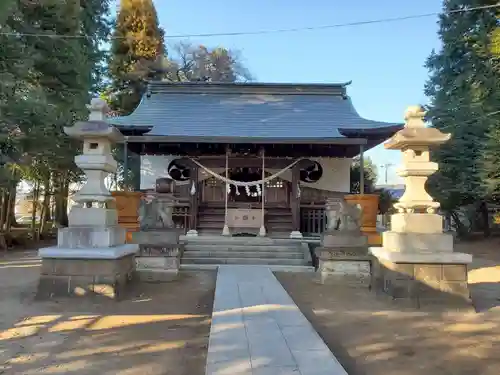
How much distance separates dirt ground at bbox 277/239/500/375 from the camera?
12.5ft

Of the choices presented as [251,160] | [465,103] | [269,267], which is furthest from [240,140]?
[465,103]

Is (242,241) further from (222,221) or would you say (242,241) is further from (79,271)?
(79,271)

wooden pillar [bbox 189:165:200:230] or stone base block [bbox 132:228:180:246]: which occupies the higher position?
wooden pillar [bbox 189:165:200:230]

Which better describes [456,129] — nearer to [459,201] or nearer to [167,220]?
Answer: [459,201]

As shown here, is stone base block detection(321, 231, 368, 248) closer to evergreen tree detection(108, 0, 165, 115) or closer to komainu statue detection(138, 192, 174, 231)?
komainu statue detection(138, 192, 174, 231)

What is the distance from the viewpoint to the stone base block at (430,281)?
620cm

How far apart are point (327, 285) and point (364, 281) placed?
70 centimetres

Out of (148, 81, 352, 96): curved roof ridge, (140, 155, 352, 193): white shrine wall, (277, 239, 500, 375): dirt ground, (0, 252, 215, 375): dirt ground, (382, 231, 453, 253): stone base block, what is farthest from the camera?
(148, 81, 352, 96): curved roof ridge

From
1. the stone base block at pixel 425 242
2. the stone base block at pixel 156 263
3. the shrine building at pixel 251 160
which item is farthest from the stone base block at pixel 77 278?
the shrine building at pixel 251 160

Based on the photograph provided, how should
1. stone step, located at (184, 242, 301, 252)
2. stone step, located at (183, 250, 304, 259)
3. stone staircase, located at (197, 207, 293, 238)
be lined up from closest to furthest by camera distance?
stone step, located at (183, 250, 304, 259)
stone step, located at (184, 242, 301, 252)
stone staircase, located at (197, 207, 293, 238)

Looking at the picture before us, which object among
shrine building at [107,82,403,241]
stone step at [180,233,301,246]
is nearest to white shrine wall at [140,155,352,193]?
shrine building at [107,82,403,241]

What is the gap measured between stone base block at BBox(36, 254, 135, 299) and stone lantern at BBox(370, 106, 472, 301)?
406cm

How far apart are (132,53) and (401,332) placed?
21155 millimetres

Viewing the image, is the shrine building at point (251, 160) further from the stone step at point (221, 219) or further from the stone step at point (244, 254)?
the stone step at point (244, 254)
